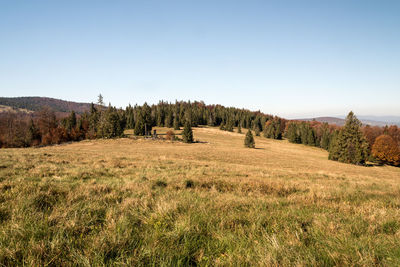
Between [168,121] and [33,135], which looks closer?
[33,135]

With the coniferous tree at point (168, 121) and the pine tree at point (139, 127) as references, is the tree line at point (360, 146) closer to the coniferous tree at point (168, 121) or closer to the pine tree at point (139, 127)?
the pine tree at point (139, 127)

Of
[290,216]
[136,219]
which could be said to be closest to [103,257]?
[136,219]

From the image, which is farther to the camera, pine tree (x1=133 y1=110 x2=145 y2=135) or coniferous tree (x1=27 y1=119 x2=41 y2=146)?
pine tree (x1=133 y1=110 x2=145 y2=135)

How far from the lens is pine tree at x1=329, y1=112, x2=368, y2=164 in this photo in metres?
48.0

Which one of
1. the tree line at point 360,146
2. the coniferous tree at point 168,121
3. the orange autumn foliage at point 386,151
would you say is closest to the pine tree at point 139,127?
the coniferous tree at point 168,121

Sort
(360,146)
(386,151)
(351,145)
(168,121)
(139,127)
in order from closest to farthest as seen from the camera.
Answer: (360,146) → (351,145) → (386,151) → (139,127) → (168,121)

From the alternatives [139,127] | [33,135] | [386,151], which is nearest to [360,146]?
[386,151]

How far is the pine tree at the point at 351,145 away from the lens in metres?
48.0

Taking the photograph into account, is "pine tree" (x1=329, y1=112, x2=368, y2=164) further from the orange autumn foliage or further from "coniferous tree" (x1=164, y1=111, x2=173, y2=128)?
"coniferous tree" (x1=164, y1=111, x2=173, y2=128)

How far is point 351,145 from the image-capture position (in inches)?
1934

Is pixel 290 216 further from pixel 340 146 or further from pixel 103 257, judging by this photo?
pixel 340 146

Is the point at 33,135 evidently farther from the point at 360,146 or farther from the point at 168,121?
the point at 360,146

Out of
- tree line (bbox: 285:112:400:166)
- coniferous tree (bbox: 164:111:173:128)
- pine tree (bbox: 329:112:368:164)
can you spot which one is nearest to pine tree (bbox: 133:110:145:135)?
coniferous tree (bbox: 164:111:173:128)

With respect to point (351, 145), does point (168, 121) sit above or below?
above
